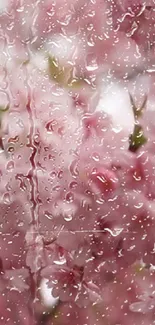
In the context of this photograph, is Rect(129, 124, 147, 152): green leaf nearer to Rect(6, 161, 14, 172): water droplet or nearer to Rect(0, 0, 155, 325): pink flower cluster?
Rect(0, 0, 155, 325): pink flower cluster

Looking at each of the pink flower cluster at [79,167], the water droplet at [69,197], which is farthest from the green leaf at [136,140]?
the water droplet at [69,197]

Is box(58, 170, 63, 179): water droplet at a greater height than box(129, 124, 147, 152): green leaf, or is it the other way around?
box(129, 124, 147, 152): green leaf

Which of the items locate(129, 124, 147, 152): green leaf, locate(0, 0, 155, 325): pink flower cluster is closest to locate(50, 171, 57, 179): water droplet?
locate(0, 0, 155, 325): pink flower cluster

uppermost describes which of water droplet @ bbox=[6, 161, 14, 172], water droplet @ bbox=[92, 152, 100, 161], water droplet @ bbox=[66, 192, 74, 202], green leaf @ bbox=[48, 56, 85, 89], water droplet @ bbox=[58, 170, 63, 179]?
green leaf @ bbox=[48, 56, 85, 89]

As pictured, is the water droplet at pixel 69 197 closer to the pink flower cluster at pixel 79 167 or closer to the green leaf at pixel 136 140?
the pink flower cluster at pixel 79 167

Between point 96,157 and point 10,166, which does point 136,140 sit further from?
point 10,166

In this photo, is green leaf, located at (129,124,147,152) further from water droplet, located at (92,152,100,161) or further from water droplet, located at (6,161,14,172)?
water droplet, located at (6,161,14,172)

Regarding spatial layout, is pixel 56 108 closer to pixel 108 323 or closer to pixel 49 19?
pixel 49 19

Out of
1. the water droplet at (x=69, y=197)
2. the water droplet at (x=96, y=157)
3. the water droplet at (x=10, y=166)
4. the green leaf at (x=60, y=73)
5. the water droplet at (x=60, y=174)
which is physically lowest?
the water droplet at (x=69, y=197)
